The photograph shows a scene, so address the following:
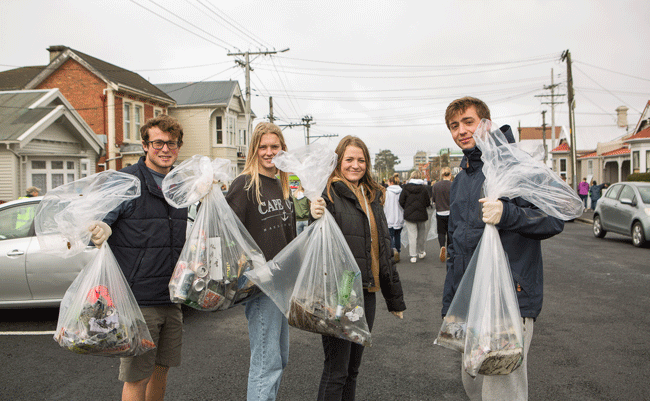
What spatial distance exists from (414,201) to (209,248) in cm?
704

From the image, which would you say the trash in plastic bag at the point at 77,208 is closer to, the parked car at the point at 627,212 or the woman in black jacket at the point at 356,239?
the woman in black jacket at the point at 356,239

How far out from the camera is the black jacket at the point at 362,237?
9.04 ft

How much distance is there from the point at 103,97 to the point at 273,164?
23474mm

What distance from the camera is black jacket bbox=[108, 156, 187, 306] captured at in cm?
258

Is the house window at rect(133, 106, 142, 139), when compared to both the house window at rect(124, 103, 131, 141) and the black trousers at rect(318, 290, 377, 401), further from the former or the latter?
the black trousers at rect(318, 290, 377, 401)

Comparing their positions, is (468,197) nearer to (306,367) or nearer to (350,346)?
(350,346)

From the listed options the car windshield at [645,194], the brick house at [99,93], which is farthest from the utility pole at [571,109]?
the brick house at [99,93]

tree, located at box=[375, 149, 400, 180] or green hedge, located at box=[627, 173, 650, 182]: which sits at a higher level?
tree, located at box=[375, 149, 400, 180]

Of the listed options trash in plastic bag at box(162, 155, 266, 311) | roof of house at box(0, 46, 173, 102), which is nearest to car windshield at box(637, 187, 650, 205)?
trash in plastic bag at box(162, 155, 266, 311)

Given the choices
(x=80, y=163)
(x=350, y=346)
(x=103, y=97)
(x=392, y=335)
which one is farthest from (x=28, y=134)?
(x=350, y=346)

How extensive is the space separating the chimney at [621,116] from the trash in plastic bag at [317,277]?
168 feet

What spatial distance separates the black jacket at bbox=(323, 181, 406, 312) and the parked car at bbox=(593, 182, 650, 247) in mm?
10477

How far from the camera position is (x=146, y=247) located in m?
2.59

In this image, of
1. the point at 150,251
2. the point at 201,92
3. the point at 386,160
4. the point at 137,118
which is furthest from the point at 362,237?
the point at 386,160
